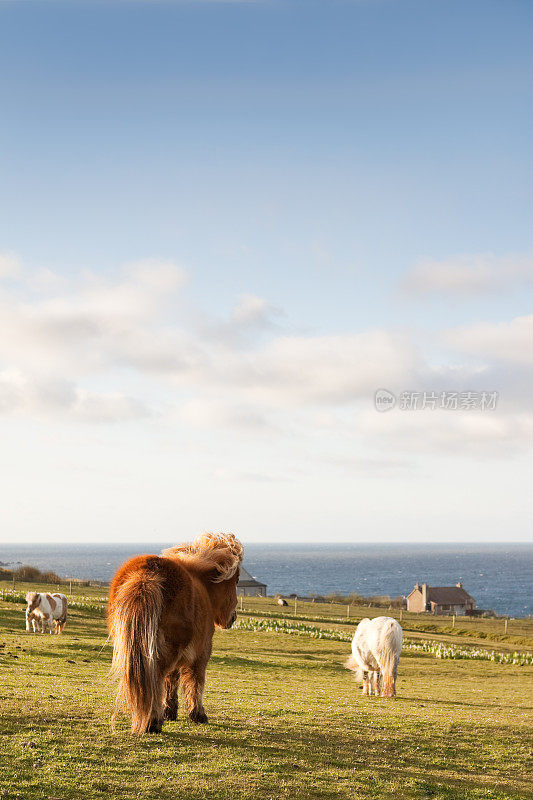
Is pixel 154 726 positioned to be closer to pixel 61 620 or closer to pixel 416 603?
pixel 61 620

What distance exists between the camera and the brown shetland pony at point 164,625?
27.2ft

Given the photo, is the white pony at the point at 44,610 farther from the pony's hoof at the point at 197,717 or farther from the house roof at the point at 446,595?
the house roof at the point at 446,595

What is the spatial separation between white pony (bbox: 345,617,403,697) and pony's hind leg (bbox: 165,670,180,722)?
27.3 feet

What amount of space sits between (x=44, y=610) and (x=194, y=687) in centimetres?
1926

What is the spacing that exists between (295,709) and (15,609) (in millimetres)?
23603

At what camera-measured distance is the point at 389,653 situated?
1706cm

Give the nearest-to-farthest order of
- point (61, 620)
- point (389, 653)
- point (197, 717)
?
point (197, 717), point (389, 653), point (61, 620)

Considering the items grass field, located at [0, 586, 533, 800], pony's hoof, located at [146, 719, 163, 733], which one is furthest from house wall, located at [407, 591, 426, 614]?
pony's hoof, located at [146, 719, 163, 733]

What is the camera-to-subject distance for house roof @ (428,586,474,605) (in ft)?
331

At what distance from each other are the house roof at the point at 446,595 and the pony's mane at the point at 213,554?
9725 centimetres

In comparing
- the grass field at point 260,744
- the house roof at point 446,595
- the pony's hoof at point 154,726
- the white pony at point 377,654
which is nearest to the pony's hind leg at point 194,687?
the grass field at point 260,744

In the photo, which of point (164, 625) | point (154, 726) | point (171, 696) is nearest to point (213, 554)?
point (164, 625)

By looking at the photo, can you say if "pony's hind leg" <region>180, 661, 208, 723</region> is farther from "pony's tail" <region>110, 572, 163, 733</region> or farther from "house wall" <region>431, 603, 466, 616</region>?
"house wall" <region>431, 603, 466, 616</region>

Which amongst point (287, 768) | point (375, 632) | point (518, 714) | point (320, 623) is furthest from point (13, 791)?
point (320, 623)
